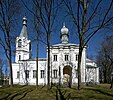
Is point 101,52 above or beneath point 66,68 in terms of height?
above

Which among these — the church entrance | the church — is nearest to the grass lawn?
the church

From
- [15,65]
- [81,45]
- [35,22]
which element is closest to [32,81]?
[15,65]

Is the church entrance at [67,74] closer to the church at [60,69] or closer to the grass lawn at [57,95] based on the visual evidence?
the church at [60,69]

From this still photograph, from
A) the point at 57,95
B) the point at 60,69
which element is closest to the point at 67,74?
the point at 60,69

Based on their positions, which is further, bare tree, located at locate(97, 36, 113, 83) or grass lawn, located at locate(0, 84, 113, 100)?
bare tree, located at locate(97, 36, 113, 83)

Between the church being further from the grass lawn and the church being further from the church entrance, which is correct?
the grass lawn

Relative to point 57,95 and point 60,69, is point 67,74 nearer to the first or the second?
point 60,69

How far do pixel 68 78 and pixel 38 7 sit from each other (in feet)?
83.1

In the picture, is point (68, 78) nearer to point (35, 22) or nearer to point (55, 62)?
point (55, 62)

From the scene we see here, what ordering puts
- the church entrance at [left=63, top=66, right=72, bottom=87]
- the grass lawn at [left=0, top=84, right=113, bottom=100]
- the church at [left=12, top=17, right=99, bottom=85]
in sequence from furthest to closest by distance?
the church entrance at [left=63, top=66, right=72, bottom=87] < the church at [left=12, top=17, right=99, bottom=85] < the grass lawn at [left=0, top=84, right=113, bottom=100]

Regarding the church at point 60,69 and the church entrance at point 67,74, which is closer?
the church at point 60,69

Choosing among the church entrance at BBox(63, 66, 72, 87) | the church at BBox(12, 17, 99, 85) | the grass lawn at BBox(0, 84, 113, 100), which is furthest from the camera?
the church entrance at BBox(63, 66, 72, 87)

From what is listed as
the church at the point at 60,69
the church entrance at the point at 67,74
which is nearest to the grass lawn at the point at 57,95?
the church at the point at 60,69

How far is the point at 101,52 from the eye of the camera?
51719 mm
